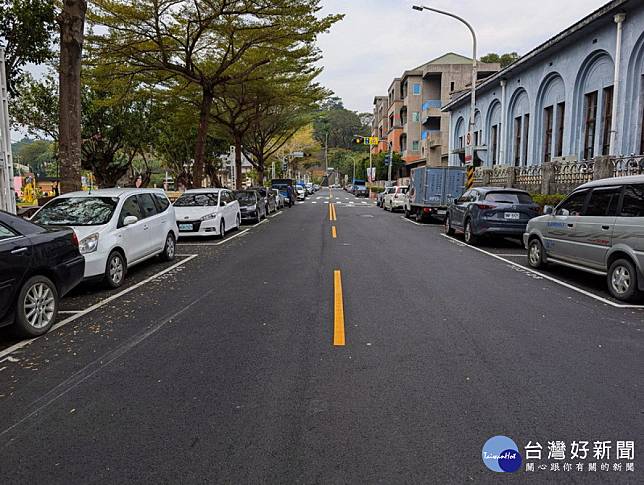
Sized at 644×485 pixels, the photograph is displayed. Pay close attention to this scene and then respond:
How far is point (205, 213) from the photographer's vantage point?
15.6 m

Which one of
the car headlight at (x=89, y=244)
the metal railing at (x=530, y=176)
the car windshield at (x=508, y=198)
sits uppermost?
the metal railing at (x=530, y=176)

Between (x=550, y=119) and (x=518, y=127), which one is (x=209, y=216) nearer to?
(x=550, y=119)

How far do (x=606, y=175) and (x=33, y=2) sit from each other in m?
17.2

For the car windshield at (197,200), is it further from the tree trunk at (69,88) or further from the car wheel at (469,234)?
the car wheel at (469,234)

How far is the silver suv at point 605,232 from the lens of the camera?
7.38 m

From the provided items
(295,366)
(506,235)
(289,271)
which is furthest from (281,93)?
(295,366)

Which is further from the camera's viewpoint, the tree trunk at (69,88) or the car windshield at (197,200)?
the car windshield at (197,200)

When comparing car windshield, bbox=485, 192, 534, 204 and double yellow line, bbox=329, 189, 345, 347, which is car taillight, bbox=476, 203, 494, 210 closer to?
car windshield, bbox=485, 192, 534, 204

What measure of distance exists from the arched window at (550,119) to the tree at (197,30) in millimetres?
9913

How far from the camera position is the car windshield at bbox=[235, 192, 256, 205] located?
22397mm

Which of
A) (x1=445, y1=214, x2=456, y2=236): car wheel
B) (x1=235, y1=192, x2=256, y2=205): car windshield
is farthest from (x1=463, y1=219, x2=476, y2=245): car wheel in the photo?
(x1=235, y1=192, x2=256, y2=205): car windshield

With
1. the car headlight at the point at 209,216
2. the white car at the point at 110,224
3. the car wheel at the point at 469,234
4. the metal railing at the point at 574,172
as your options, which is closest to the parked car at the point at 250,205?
the car headlight at the point at 209,216

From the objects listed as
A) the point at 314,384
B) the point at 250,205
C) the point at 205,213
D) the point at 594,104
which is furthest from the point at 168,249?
the point at 594,104

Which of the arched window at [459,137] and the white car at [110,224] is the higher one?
the arched window at [459,137]
